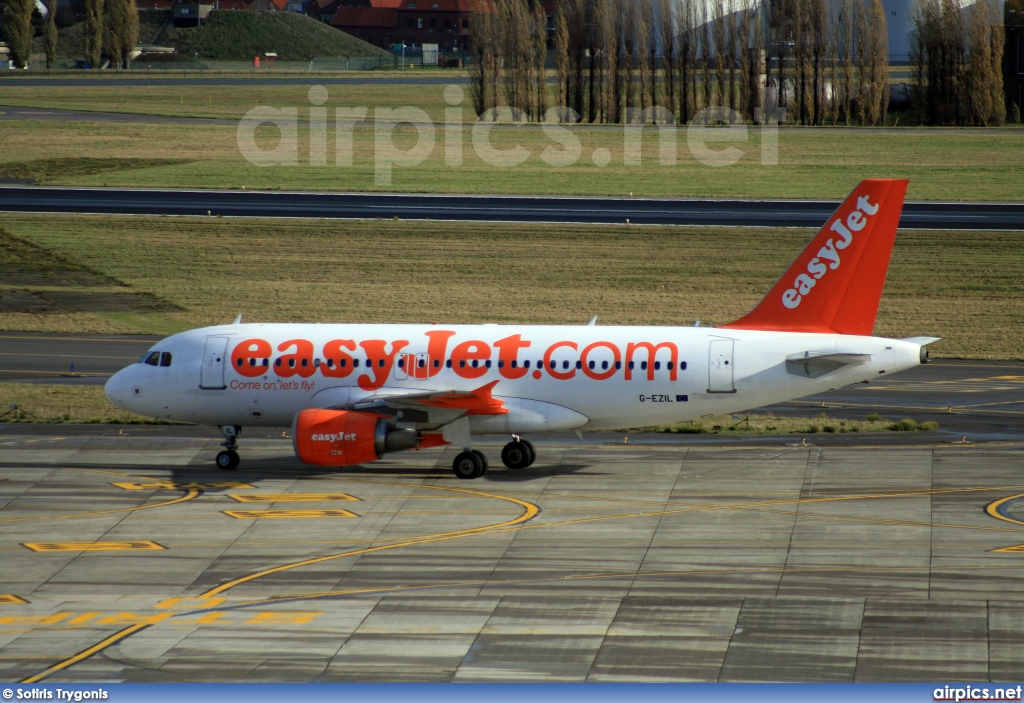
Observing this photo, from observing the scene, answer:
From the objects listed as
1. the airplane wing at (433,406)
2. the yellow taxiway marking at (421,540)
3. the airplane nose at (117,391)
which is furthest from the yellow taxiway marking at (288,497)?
the airplane nose at (117,391)

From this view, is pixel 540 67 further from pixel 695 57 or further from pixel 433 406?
pixel 433 406

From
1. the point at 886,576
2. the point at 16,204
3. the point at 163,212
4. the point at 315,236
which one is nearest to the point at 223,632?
the point at 886,576

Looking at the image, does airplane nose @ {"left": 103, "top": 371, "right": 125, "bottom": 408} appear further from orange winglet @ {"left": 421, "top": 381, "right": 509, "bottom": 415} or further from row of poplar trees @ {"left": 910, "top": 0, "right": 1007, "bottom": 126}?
row of poplar trees @ {"left": 910, "top": 0, "right": 1007, "bottom": 126}

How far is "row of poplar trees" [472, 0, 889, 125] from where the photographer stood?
137m

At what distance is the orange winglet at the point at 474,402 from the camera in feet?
124

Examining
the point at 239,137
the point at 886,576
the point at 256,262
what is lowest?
the point at 886,576

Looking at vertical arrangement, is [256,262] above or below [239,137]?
below

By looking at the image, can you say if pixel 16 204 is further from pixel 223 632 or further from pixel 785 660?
pixel 785 660

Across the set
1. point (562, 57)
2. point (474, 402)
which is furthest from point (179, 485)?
point (562, 57)

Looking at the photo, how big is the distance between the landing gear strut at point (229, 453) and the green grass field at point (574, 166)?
57875 millimetres

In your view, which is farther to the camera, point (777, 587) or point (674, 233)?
point (674, 233)

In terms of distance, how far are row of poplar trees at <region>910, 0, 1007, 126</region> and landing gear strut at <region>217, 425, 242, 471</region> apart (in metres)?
112

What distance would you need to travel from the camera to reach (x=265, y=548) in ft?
107

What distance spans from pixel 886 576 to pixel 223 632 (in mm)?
15422
